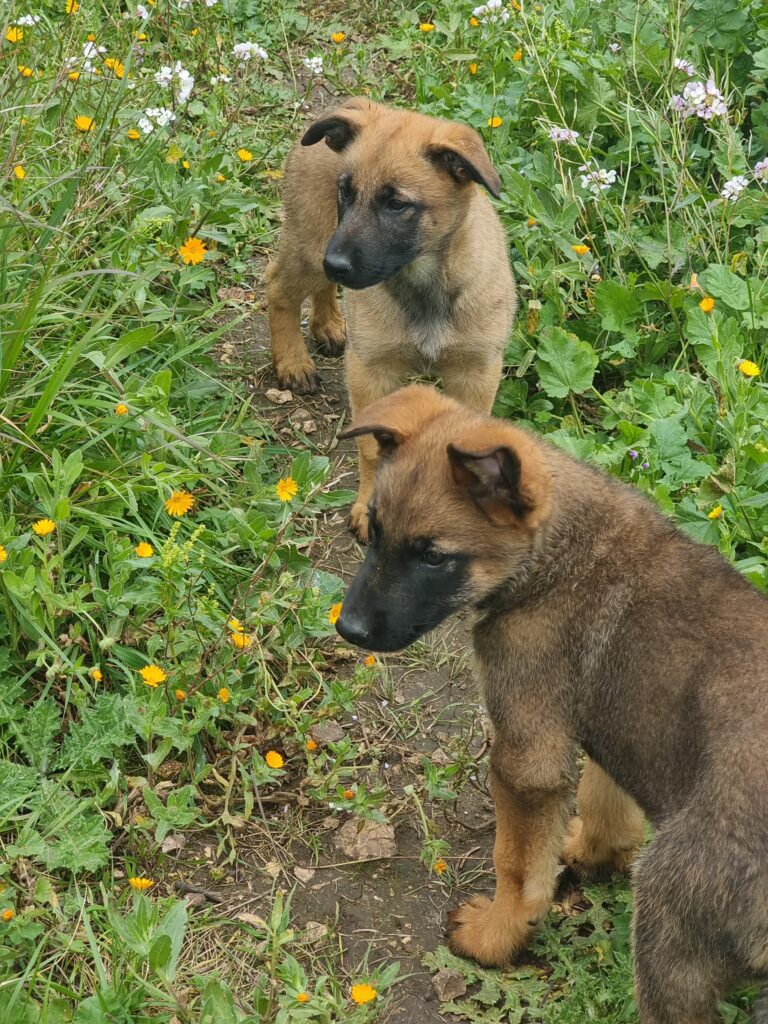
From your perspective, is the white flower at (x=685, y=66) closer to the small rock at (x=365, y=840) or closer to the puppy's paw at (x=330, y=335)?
the puppy's paw at (x=330, y=335)

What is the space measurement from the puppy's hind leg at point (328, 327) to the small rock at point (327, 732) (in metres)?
2.73

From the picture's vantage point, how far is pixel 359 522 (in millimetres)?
5746

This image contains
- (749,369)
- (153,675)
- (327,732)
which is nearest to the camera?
(153,675)

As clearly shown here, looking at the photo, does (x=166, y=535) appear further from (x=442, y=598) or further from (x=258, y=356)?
(x=258, y=356)

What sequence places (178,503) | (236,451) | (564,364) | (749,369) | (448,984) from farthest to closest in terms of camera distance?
(564,364), (236,451), (749,369), (178,503), (448,984)

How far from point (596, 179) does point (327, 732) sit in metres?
3.21

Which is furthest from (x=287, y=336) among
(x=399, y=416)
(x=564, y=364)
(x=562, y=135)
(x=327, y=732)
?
(x=399, y=416)

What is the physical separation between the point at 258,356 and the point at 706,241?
2.40m

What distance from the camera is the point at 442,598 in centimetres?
394

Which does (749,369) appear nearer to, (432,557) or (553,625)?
(553,625)

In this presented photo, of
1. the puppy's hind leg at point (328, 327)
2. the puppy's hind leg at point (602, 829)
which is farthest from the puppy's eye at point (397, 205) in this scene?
the puppy's hind leg at point (602, 829)

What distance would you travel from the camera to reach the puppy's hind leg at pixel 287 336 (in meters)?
6.49

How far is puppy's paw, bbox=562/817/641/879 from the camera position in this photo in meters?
4.37

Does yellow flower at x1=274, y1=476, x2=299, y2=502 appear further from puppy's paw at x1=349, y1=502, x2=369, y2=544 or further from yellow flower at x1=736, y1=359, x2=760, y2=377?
yellow flower at x1=736, y1=359, x2=760, y2=377
